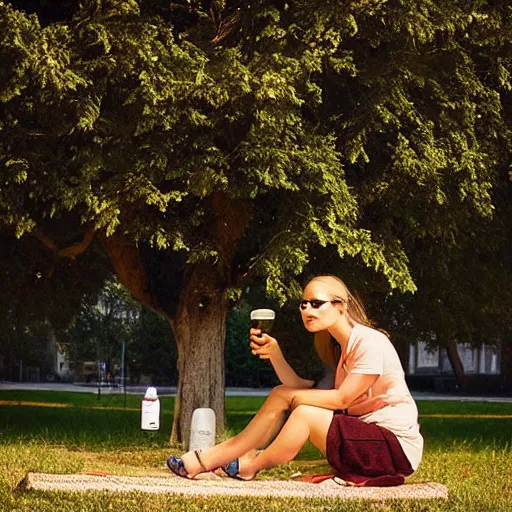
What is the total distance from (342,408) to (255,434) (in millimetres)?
495

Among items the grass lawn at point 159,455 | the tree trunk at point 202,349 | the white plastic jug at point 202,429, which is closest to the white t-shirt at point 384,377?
the grass lawn at point 159,455

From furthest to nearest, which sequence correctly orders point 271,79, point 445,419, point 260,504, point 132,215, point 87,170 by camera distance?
1. point 445,419
2. point 132,215
3. point 87,170
4. point 271,79
5. point 260,504

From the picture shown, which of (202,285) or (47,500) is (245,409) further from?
(47,500)

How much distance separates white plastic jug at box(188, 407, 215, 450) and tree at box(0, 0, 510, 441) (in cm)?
376

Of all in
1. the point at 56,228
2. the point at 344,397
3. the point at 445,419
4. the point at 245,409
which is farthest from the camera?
the point at 245,409

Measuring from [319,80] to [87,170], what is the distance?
3.78m

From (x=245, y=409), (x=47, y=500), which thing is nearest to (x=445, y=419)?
(x=245, y=409)

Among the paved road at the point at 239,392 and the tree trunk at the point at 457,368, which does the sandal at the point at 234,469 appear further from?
the paved road at the point at 239,392

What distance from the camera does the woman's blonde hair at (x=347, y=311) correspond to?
21.8 ft

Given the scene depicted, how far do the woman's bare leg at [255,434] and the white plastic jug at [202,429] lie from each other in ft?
16.2

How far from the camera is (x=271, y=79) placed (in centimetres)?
1529

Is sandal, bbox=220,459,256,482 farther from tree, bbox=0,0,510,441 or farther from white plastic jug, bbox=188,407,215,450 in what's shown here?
tree, bbox=0,0,510,441

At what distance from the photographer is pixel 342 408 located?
6645 millimetres

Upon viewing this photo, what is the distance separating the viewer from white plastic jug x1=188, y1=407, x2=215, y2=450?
40.0 feet
